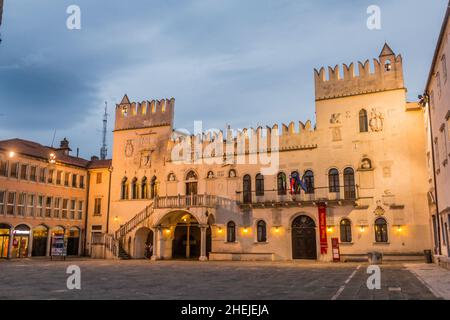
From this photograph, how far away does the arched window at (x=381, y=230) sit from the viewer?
102ft

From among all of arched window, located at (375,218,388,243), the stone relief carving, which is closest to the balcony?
arched window, located at (375,218,388,243)

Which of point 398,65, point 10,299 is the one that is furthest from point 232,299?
point 398,65

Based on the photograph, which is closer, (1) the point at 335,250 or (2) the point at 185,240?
(1) the point at 335,250

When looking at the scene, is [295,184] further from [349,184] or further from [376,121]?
[376,121]

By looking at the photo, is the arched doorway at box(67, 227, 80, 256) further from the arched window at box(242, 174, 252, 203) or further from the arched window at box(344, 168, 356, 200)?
the arched window at box(344, 168, 356, 200)

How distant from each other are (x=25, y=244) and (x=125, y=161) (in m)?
11.2

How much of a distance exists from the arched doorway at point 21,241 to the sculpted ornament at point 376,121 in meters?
29.8

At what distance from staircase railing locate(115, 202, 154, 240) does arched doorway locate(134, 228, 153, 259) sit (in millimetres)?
792

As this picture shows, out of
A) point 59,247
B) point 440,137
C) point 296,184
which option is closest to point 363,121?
point 296,184

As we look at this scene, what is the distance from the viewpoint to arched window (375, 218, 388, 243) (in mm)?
31219

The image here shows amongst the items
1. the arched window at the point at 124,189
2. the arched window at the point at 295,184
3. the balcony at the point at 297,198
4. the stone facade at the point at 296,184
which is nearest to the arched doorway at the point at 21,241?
the stone facade at the point at 296,184

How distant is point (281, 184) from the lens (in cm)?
3559

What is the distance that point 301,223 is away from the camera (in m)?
34.1

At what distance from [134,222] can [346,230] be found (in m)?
17.7
